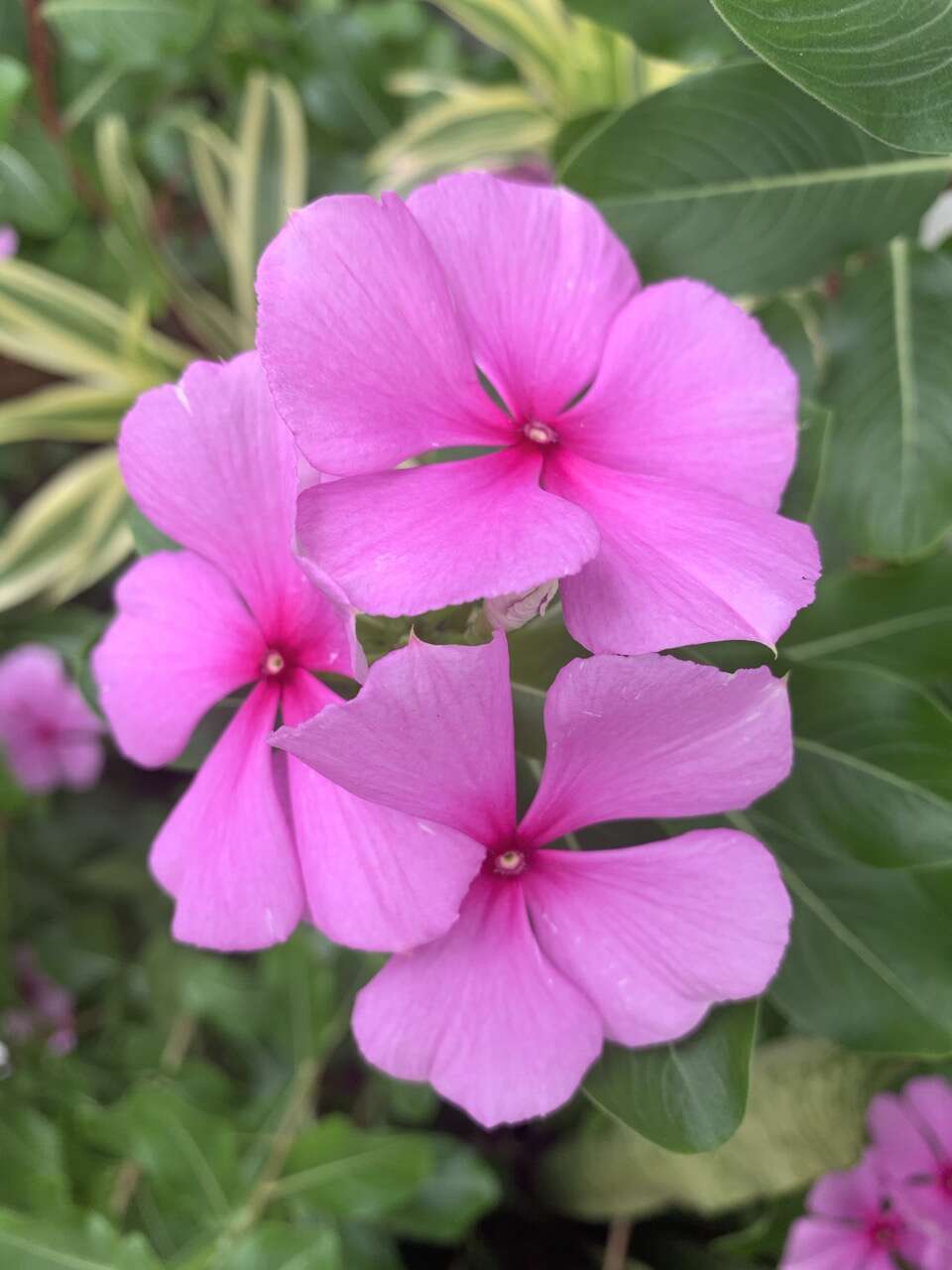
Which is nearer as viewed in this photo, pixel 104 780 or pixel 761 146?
pixel 761 146

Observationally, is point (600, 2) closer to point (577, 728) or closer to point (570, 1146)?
point (577, 728)

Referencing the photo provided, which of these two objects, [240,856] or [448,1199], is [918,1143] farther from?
[240,856]

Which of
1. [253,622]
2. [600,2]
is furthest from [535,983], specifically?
[600,2]

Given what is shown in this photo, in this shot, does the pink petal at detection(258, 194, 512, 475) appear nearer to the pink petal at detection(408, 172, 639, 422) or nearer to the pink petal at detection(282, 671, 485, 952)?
the pink petal at detection(408, 172, 639, 422)

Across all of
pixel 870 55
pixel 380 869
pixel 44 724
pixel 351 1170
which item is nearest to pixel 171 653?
pixel 380 869

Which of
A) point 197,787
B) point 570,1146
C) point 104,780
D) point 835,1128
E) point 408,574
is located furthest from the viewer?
point 104,780

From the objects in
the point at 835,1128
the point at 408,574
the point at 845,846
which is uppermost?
the point at 408,574
